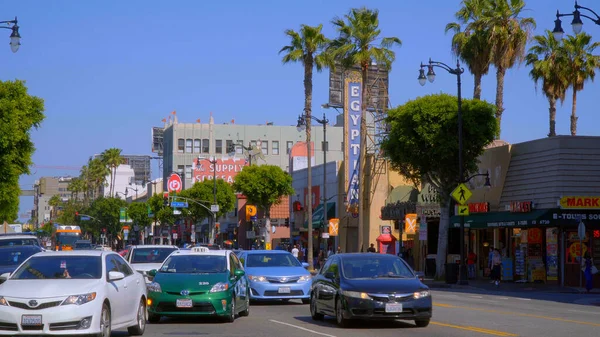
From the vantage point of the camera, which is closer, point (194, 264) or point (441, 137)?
point (194, 264)

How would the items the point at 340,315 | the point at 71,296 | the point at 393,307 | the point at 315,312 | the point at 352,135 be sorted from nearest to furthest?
the point at 71,296 → the point at 393,307 → the point at 340,315 → the point at 315,312 → the point at 352,135

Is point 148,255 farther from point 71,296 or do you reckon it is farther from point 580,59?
point 580,59

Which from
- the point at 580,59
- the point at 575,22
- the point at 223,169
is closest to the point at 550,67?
the point at 580,59

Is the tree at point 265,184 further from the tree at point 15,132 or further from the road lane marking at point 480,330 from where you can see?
the road lane marking at point 480,330

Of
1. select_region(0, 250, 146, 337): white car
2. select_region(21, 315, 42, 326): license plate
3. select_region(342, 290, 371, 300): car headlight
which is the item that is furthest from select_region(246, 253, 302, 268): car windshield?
select_region(21, 315, 42, 326): license plate

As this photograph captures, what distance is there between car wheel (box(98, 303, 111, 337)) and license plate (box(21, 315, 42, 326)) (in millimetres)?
1006

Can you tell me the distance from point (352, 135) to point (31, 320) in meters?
51.2

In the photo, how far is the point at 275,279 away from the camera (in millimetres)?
24844

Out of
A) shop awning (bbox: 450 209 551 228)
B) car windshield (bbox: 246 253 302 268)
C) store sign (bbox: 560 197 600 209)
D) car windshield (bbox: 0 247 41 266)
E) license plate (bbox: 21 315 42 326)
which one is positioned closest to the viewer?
license plate (bbox: 21 315 42 326)

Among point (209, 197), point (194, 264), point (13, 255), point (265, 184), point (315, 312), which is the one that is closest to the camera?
point (315, 312)

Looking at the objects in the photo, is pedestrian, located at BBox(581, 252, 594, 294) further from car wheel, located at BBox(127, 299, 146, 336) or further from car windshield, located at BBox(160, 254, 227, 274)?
car wheel, located at BBox(127, 299, 146, 336)

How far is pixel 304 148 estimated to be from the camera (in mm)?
91812

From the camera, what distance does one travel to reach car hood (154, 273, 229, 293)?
1883 cm

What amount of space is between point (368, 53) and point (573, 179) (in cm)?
1577
